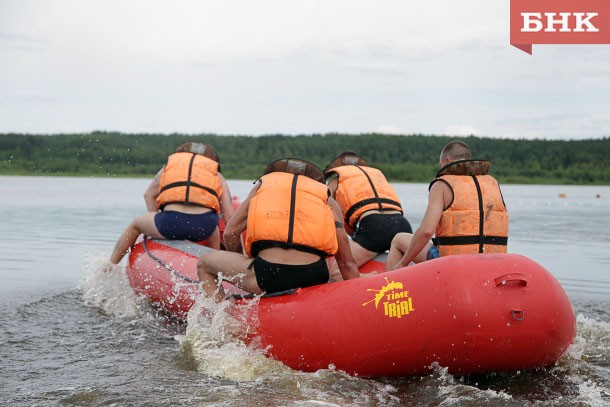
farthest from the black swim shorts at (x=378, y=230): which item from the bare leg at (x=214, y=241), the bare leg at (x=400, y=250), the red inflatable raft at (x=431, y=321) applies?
the red inflatable raft at (x=431, y=321)

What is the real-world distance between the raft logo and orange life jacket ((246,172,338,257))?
23.4 inches

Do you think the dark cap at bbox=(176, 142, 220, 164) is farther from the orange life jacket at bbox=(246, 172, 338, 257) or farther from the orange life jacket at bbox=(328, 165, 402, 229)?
the orange life jacket at bbox=(246, 172, 338, 257)

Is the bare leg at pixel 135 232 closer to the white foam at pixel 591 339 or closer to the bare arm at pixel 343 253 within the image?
the bare arm at pixel 343 253

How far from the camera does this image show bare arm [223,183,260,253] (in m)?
5.38

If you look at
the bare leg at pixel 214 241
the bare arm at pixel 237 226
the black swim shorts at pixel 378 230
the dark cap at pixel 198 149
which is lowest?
the bare leg at pixel 214 241

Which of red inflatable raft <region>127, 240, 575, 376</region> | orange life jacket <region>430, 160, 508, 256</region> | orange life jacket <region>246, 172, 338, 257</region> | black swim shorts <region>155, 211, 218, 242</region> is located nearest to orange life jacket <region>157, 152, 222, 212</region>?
black swim shorts <region>155, 211, 218, 242</region>

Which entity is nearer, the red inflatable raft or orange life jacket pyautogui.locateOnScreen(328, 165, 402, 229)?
the red inflatable raft

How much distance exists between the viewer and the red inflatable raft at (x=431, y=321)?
4582 millimetres

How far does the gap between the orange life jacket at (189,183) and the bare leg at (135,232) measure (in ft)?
0.68

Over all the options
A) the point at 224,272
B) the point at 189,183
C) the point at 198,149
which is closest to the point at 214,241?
the point at 189,183

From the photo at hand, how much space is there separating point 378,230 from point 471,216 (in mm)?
1604

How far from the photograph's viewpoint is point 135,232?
802cm

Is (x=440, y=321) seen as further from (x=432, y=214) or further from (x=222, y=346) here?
(x=222, y=346)

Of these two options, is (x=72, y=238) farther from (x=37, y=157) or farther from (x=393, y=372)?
(x=37, y=157)
